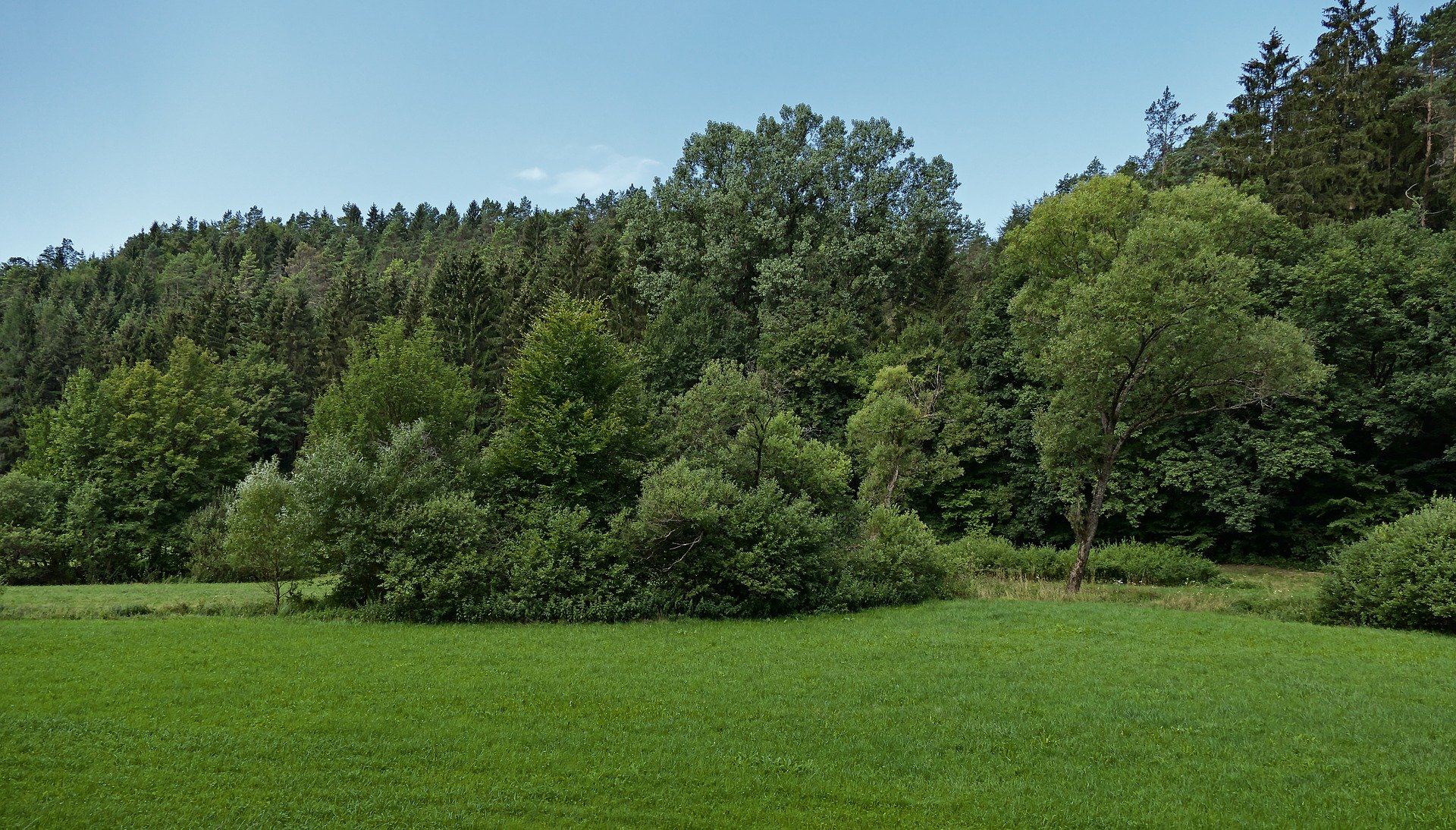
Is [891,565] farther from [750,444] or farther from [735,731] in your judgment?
[735,731]

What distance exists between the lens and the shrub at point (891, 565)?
2461 centimetres

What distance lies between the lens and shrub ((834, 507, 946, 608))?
2461cm

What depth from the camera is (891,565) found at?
83.1ft

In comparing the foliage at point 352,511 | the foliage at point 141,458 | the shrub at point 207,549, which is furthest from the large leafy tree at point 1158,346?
the foliage at point 141,458

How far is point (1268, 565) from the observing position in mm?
37312

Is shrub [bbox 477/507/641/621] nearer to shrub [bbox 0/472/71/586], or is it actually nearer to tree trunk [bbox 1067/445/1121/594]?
tree trunk [bbox 1067/445/1121/594]

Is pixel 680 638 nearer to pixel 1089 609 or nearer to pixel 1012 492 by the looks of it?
pixel 1089 609

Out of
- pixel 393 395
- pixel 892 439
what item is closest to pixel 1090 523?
pixel 892 439

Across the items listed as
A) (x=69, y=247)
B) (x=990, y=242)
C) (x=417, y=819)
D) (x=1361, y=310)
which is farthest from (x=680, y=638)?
(x=69, y=247)

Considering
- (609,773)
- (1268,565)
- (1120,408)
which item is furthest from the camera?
(1268,565)

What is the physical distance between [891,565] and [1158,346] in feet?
40.6

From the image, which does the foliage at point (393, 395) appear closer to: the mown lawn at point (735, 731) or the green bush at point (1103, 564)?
the mown lawn at point (735, 731)

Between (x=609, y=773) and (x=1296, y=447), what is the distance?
123ft

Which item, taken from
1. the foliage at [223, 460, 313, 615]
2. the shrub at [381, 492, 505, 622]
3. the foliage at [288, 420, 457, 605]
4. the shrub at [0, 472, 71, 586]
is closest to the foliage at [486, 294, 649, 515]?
the shrub at [381, 492, 505, 622]
